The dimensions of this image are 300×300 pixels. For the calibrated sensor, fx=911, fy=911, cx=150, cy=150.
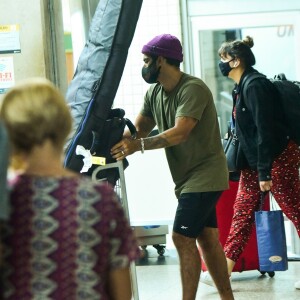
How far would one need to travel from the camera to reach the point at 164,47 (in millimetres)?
5250

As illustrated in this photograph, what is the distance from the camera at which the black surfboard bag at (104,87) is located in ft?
14.8

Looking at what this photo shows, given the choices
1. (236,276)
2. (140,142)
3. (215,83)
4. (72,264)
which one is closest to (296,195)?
(236,276)

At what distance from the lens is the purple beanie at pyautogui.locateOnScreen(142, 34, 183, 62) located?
5.25 m

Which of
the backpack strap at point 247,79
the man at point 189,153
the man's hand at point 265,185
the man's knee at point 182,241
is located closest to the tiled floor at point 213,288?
the man's hand at point 265,185

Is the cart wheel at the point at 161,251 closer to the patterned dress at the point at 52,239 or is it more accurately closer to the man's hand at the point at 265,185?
the man's hand at the point at 265,185

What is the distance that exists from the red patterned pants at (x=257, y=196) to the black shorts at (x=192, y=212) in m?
1.33

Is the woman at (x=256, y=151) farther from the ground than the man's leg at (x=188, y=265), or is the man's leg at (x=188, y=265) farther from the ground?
the woman at (x=256, y=151)

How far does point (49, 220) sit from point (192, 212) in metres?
2.75

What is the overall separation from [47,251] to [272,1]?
7305 mm

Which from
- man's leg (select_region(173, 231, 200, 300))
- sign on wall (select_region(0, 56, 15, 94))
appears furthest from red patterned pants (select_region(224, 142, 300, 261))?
sign on wall (select_region(0, 56, 15, 94))

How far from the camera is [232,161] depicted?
6.55m

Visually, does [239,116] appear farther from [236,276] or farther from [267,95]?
[236,276]

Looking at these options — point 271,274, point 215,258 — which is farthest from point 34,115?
point 271,274

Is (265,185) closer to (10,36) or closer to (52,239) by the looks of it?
(10,36)
